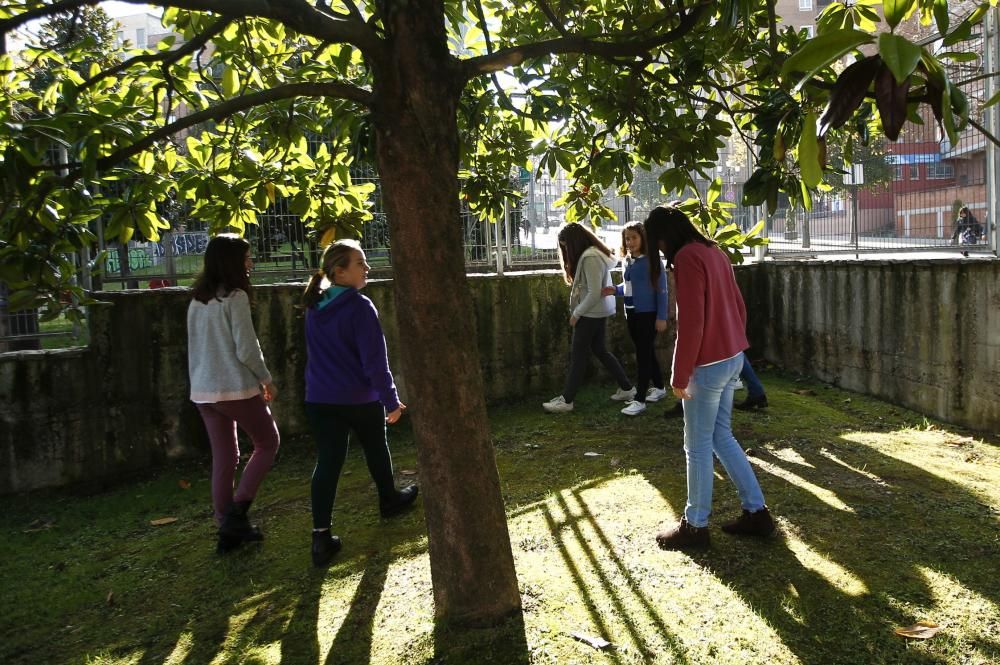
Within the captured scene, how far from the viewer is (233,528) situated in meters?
4.79

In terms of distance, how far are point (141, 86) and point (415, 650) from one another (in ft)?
11.1

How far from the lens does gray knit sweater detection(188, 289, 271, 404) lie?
4.65m

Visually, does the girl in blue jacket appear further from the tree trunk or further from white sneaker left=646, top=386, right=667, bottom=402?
the tree trunk

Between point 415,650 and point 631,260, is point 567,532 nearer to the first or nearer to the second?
point 415,650

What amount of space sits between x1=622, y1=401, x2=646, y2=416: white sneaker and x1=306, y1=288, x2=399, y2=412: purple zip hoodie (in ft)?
11.5

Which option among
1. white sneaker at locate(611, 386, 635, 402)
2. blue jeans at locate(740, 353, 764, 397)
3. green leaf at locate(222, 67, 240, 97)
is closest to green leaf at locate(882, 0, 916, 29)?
green leaf at locate(222, 67, 240, 97)

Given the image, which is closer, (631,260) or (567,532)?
(567,532)

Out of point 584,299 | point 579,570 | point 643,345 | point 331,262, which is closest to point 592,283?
point 584,299

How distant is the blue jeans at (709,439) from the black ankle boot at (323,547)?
2026mm

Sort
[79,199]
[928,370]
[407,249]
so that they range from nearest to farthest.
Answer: [407,249], [79,199], [928,370]

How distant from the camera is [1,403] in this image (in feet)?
19.6

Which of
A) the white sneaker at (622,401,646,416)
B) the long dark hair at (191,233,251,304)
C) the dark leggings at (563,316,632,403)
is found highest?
the long dark hair at (191,233,251,304)

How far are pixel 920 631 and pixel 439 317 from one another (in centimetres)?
235

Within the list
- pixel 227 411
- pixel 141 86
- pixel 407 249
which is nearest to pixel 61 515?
pixel 227 411
